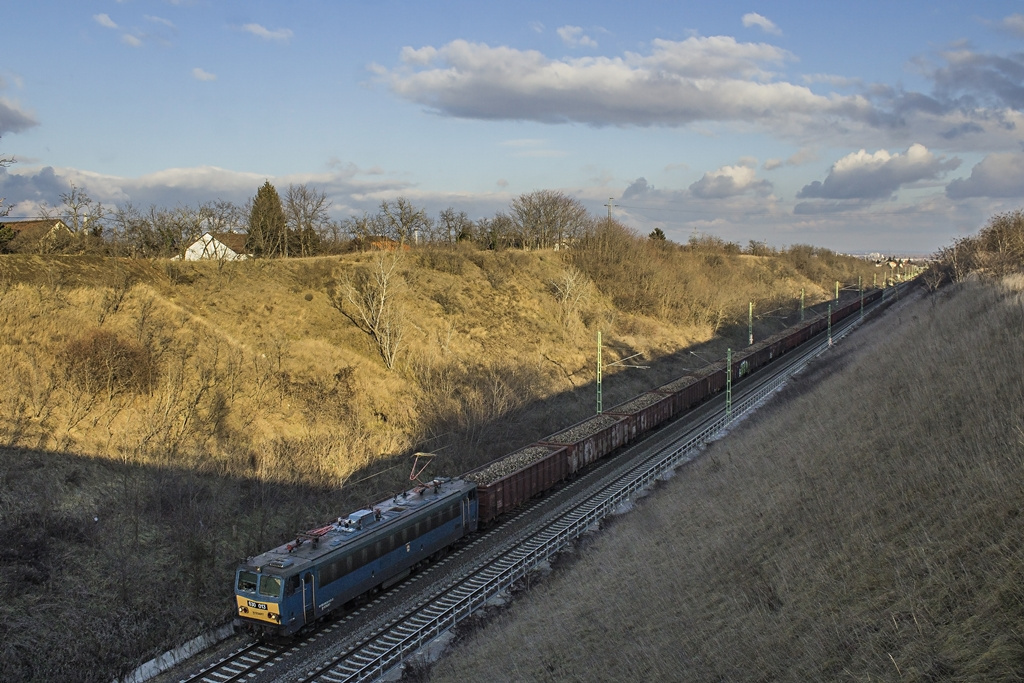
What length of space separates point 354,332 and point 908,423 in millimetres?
32942

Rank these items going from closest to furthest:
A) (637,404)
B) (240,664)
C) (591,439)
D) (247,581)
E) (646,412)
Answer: (240,664) → (247,581) → (591,439) → (646,412) → (637,404)

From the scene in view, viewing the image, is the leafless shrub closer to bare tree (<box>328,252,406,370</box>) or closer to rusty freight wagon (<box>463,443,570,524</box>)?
rusty freight wagon (<box>463,443,570,524</box>)

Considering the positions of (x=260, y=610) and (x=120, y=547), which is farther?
(x=120, y=547)

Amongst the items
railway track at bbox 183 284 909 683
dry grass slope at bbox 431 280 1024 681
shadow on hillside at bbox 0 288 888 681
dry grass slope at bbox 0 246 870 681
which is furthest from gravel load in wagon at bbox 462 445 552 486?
dry grass slope at bbox 431 280 1024 681

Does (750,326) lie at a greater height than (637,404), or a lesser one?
greater

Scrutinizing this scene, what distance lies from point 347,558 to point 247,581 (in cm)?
278

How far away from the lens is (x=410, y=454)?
3456 centimetres

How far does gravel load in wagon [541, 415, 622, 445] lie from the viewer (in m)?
35.2

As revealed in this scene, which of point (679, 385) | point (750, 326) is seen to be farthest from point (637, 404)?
point (750, 326)

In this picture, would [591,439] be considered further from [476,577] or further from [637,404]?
[476,577]

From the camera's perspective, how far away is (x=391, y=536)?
21.5 metres

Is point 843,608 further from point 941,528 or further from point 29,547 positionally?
point 29,547

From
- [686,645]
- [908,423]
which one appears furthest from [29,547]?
[908,423]

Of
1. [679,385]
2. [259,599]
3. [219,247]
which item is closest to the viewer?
[259,599]
